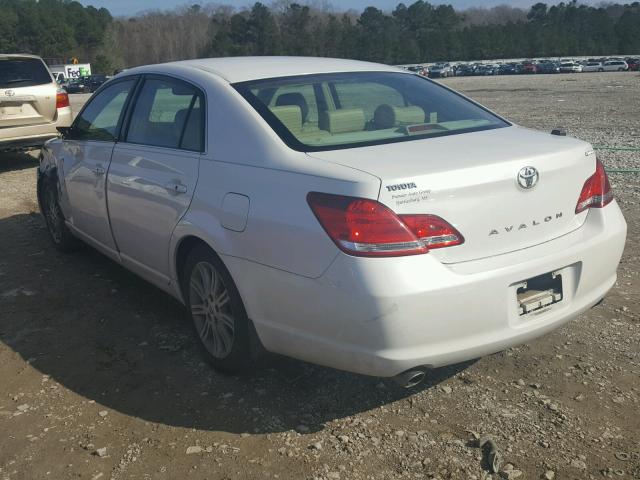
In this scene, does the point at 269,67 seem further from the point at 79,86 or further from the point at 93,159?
the point at 79,86

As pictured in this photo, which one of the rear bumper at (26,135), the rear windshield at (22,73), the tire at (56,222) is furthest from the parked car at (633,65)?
the tire at (56,222)

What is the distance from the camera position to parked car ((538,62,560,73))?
2625 inches

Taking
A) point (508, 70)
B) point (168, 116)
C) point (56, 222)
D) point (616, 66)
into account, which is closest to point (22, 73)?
point (56, 222)

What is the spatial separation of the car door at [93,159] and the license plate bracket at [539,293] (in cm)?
291

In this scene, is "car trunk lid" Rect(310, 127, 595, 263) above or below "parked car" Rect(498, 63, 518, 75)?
above

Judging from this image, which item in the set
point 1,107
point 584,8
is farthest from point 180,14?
point 1,107

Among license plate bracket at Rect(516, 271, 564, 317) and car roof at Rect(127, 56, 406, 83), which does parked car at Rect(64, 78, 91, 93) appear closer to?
car roof at Rect(127, 56, 406, 83)

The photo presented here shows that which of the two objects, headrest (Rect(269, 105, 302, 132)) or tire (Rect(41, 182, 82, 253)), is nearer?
headrest (Rect(269, 105, 302, 132))

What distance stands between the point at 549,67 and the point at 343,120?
69.3 meters

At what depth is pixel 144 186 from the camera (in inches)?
160

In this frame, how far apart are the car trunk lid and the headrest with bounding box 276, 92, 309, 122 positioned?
0.59 meters

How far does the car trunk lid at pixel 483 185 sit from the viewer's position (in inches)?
111

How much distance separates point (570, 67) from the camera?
220ft

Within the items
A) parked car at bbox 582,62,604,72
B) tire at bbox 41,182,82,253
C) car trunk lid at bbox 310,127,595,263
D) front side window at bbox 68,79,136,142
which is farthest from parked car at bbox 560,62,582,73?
car trunk lid at bbox 310,127,595,263
